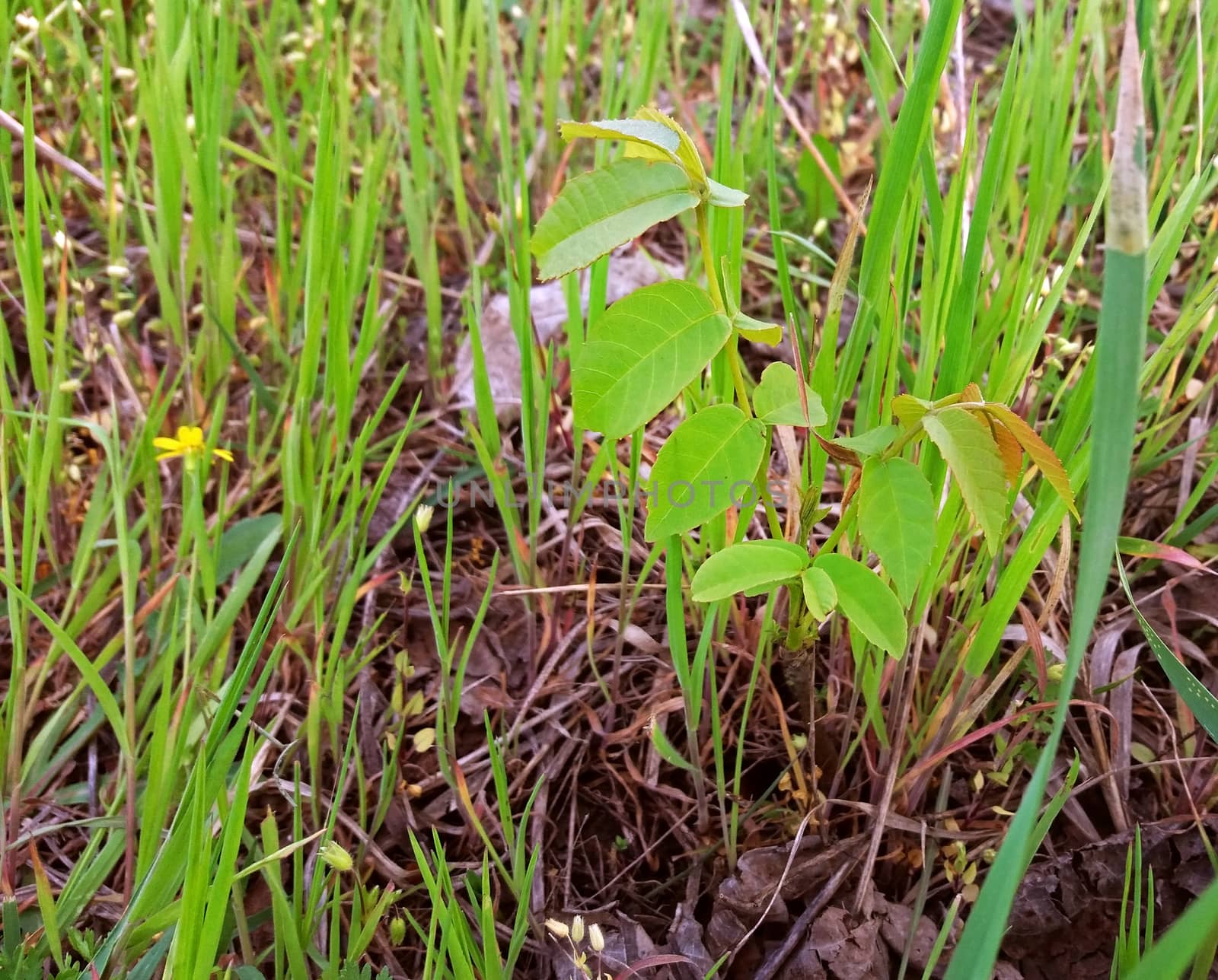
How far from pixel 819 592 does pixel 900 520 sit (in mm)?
86

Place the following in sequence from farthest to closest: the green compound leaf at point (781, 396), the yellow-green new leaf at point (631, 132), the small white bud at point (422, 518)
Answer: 1. the small white bud at point (422, 518)
2. the green compound leaf at point (781, 396)
3. the yellow-green new leaf at point (631, 132)

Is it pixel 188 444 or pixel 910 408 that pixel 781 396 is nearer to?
pixel 910 408

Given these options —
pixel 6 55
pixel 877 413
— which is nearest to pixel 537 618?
pixel 877 413

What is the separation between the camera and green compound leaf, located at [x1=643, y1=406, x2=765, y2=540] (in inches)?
29.5

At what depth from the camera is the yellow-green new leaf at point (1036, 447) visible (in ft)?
2.21

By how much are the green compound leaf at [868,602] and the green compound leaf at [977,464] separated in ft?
0.30

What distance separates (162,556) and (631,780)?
728 mm

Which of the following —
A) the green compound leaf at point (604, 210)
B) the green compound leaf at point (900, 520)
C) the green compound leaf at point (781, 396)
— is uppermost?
the green compound leaf at point (604, 210)

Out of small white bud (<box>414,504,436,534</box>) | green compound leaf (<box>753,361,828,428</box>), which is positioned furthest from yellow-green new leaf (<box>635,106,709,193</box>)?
small white bud (<box>414,504,436,534</box>)

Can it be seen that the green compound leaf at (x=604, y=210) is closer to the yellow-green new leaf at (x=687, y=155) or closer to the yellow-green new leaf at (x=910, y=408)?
the yellow-green new leaf at (x=687, y=155)

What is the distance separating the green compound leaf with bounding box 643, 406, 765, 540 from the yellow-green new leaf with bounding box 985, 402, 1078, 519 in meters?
0.18

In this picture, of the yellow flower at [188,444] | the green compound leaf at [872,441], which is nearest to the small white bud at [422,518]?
the yellow flower at [188,444]

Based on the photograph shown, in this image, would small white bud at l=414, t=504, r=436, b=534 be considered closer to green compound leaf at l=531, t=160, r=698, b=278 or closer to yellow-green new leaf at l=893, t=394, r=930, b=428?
green compound leaf at l=531, t=160, r=698, b=278

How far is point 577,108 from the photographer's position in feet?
6.24
